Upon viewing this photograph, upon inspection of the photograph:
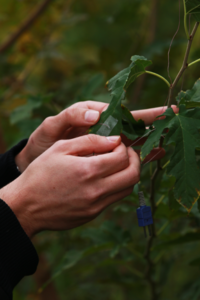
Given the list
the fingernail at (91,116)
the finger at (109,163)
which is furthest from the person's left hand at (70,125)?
the finger at (109,163)

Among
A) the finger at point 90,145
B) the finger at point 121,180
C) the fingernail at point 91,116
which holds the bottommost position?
the finger at point 121,180

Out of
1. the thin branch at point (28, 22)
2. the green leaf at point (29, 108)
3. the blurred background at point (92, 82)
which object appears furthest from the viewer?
the thin branch at point (28, 22)

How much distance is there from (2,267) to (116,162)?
367mm

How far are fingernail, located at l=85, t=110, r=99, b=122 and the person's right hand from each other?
0.23 ft

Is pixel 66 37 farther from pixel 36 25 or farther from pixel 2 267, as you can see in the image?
pixel 2 267

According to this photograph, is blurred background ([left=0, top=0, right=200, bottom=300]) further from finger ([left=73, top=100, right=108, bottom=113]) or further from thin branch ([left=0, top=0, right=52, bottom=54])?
finger ([left=73, top=100, right=108, bottom=113])

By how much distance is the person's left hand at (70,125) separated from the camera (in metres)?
0.79

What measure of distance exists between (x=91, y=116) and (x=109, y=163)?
151mm

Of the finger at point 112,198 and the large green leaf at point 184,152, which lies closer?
the large green leaf at point 184,152

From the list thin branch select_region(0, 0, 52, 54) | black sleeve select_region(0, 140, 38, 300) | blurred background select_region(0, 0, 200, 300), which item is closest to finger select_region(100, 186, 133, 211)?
black sleeve select_region(0, 140, 38, 300)

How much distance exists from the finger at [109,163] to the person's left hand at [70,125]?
0.36 feet

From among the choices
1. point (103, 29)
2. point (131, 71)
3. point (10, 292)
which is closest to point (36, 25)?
point (103, 29)

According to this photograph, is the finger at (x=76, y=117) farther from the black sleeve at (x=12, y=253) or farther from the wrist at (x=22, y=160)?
the black sleeve at (x=12, y=253)

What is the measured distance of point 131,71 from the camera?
648 millimetres
